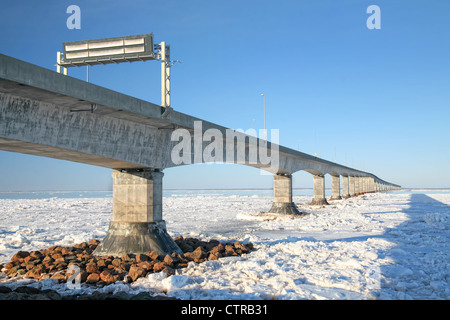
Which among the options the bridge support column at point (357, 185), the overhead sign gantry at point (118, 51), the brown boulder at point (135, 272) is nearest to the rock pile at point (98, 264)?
the brown boulder at point (135, 272)

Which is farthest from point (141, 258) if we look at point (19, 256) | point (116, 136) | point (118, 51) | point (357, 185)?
point (357, 185)

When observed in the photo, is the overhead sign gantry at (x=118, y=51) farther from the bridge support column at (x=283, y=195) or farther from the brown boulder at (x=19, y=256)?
the bridge support column at (x=283, y=195)

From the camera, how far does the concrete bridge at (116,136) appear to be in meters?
9.14

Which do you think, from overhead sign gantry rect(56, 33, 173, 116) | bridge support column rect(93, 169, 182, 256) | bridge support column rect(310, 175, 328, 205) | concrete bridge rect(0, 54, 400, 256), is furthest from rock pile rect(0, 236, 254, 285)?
bridge support column rect(310, 175, 328, 205)

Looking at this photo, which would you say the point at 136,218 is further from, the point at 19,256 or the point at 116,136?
the point at 19,256

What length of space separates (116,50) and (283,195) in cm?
2422

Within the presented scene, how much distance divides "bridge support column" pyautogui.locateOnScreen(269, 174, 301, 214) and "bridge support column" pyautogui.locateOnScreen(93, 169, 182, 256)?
19.9 m

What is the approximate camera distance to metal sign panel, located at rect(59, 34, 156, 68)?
482 inches

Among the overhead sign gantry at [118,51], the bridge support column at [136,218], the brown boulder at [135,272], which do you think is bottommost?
the brown boulder at [135,272]

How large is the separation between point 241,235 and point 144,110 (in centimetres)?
1047

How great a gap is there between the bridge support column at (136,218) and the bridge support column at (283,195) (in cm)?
1992

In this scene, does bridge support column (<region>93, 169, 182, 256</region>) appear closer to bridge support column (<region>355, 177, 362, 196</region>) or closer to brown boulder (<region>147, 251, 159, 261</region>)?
brown boulder (<region>147, 251, 159, 261</region>)

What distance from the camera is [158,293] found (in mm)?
9336
